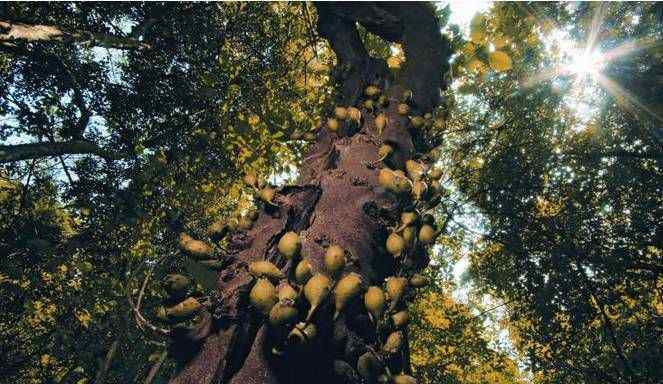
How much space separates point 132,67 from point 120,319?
19.6 ft

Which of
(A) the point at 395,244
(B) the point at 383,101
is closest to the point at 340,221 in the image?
(A) the point at 395,244

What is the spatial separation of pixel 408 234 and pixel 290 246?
625mm

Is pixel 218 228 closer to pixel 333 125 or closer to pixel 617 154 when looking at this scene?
pixel 333 125

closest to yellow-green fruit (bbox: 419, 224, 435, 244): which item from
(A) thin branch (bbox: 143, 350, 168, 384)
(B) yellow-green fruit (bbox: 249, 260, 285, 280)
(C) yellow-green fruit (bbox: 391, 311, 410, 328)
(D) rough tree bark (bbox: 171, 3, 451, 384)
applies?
(D) rough tree bark (bbox: 171, 3, 451, 384)

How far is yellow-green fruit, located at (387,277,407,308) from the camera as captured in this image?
1.65 m

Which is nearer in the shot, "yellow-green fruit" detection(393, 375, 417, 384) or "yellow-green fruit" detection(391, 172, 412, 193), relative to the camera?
"yellow-green fruit" detection(393, 375, 417, 384)

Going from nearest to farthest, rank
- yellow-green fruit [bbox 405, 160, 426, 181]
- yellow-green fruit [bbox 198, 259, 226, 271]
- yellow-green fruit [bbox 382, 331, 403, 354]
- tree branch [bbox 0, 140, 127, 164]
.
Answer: yellow-green fruit [bbox 382, 331, 403, 354]
yellow-green fruit [bbox 198, 259, 226, 271]
yellow-green fruit [bbox 405, 160, 426, 181]
tree branch [bbox 0, 140, 127, 164]

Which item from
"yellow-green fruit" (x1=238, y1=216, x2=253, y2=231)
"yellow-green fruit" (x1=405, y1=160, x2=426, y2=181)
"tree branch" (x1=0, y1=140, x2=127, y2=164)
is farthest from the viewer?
"tree branch" (x1=0, y1=140, x2=127, y2=164)

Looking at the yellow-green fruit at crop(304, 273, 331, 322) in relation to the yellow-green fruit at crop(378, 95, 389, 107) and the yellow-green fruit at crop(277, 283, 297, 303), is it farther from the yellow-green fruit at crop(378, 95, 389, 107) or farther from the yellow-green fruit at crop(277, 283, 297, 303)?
the yellow-green fruit at crop(378, 95, 389, 107)

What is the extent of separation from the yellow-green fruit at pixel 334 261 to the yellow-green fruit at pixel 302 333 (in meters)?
0.22

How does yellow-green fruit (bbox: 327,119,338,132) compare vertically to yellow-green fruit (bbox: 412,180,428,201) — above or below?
above

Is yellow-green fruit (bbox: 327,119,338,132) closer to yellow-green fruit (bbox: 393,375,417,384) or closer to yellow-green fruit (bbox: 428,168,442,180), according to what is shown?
yellow-green fruit (bbox: 428,168,442,180)

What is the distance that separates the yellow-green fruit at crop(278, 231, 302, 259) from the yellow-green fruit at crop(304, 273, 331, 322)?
0.12 m

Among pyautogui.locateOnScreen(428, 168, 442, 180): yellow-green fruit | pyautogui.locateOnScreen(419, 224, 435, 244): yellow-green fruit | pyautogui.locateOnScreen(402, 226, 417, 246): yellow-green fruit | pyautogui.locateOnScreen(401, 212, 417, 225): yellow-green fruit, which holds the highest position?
pyautogui.locateOnScreen(428, 168, 442, 180): yellow-green fruit
